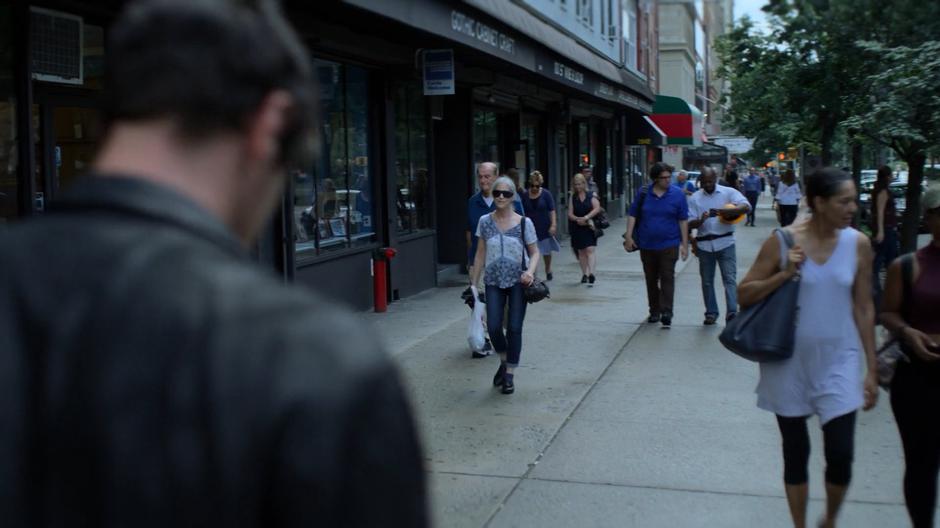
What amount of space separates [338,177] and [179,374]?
11995 mm

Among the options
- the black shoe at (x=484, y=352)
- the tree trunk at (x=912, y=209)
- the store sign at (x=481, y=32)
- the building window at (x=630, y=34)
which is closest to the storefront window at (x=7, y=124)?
the black shoe at (x=484, y=352)

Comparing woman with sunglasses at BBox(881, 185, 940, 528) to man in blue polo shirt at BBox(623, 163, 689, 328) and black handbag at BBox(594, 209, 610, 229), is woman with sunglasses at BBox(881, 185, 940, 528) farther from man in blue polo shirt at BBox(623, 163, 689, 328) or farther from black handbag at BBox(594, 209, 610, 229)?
black handbag at BBox(594, 209, 610, 229)

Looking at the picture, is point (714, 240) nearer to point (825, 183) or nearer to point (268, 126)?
point (825, 183)

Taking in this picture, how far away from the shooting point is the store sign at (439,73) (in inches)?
536

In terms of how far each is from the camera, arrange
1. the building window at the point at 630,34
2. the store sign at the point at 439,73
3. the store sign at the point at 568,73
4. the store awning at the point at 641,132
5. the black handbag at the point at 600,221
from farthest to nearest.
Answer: the store awning at the point at 641,132 → the building window at the point at 630,34 → the store sign at the point at 568,73 → the black handbag at the point at 600,221 → the store sign at the point at 439,73

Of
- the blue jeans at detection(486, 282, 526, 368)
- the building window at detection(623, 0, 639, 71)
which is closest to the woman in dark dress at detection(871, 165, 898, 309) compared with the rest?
the blue jeans at detection(486, 282, 526, 368)

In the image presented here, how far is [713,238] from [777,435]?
4.74 metres

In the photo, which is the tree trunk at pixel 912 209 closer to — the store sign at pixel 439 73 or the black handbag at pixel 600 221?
the black handbag at pixel 600 221

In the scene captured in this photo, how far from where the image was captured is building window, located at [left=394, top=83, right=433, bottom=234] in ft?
48.8

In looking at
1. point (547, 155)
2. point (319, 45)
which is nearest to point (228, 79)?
point (319, 45)

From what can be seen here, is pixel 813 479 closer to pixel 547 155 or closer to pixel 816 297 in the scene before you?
pixel 816 297

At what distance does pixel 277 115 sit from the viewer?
1.35 metres

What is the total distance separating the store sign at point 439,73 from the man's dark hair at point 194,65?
12420 mm

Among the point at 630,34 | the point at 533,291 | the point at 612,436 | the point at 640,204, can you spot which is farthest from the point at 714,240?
the point at 630,34
